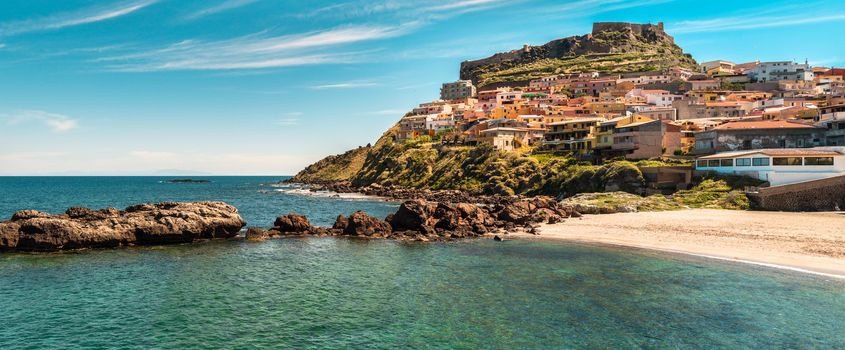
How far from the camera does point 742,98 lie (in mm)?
140750

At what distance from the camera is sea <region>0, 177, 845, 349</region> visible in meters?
22.0

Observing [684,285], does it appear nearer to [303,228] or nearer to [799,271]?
[799,271]

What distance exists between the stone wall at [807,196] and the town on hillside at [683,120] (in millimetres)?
3265

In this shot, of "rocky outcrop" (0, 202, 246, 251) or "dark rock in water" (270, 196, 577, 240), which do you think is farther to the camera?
"dark rock in water" (270, 196, 577, 240)

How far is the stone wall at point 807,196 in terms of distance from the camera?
58000 millimetres

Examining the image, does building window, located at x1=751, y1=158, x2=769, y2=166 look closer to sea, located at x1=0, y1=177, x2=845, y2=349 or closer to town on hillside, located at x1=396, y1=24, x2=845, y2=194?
town on hillside, located at x1=396, y1=24, x2=845, y2=194

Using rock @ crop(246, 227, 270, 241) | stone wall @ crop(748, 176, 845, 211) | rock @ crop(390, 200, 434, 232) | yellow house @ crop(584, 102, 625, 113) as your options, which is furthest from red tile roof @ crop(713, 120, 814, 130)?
rock @ crop(246, 227, 270, 241)

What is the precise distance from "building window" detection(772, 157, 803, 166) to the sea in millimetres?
36601

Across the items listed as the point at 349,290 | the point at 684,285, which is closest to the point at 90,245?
the point at 349,290

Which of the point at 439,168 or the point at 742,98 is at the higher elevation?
the point at 742,98

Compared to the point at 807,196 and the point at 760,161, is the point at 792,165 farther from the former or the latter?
the point at 807,196

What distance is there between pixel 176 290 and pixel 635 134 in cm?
8297

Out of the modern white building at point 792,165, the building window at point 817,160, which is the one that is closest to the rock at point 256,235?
the modern white building at point 792,165

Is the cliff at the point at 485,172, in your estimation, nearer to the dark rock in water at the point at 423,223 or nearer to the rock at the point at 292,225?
the dark rock in water at the point at 423,223
